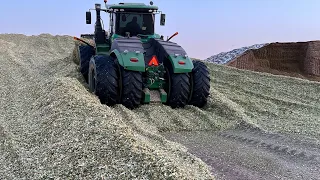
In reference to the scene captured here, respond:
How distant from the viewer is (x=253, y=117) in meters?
8.38

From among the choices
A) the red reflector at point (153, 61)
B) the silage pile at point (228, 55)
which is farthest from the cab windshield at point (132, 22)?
the silage pile at point (228, 55)

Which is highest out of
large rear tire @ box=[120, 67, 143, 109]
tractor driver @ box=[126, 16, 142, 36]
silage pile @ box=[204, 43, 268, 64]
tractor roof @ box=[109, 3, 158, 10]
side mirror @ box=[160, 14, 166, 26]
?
tractor roof @ box=[109, 3, 158, 10]

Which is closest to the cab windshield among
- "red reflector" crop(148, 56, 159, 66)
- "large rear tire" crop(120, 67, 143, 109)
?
"red reflector" crop(148, 56, 159, 66)

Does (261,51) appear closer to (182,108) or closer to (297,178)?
(182,108)

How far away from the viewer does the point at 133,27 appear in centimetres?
956

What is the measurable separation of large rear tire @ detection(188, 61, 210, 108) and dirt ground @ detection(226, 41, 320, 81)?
749 centimetres

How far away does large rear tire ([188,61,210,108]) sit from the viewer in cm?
829

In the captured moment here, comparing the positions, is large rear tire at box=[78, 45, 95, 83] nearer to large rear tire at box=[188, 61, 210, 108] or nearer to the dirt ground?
large rear tire at box=[188, 61, 210, 108]

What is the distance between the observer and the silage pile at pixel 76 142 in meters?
4.38

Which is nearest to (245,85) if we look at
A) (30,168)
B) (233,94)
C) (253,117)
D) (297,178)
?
(233,94)

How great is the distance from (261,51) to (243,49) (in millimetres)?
1200

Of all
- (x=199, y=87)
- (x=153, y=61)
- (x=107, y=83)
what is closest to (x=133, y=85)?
(x=107, y=83)

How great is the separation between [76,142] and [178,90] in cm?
331

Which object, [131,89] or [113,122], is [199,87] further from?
[113,122]
